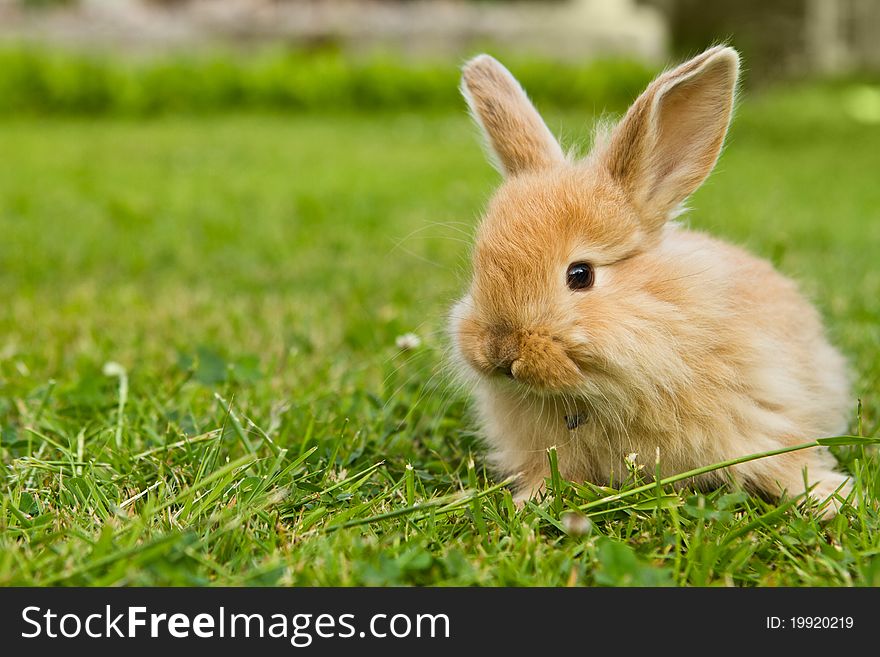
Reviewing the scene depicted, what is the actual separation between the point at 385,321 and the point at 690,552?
2133 mm

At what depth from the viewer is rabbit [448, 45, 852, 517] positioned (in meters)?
2.23

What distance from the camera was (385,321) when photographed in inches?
155

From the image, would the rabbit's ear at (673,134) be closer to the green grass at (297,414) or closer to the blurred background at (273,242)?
the blurred background at (273,242)

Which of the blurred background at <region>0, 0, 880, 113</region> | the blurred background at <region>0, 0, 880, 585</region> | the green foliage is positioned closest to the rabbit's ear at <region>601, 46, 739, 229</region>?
the blurred background at <region>0, 0, 880, 585</region>

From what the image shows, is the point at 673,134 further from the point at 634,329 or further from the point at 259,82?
the point at 259,82

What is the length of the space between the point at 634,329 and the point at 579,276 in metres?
0.20

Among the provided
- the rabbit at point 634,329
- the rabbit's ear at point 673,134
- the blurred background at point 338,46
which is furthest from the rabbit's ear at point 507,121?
the blurred background at point 338,46

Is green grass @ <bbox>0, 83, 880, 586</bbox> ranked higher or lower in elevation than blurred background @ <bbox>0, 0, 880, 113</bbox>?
lower

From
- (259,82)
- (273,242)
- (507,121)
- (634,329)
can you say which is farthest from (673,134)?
(259,82)

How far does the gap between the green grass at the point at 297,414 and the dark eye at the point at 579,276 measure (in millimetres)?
448

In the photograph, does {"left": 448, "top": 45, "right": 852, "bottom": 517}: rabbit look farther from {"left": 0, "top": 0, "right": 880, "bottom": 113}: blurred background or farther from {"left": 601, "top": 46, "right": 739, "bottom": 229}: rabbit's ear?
{"left": 0, "top": 0, "right": 880, "bottom": 113}: blurred background

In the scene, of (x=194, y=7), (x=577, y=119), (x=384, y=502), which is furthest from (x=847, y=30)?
(x=384, y=502)

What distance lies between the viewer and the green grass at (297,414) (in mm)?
2004
